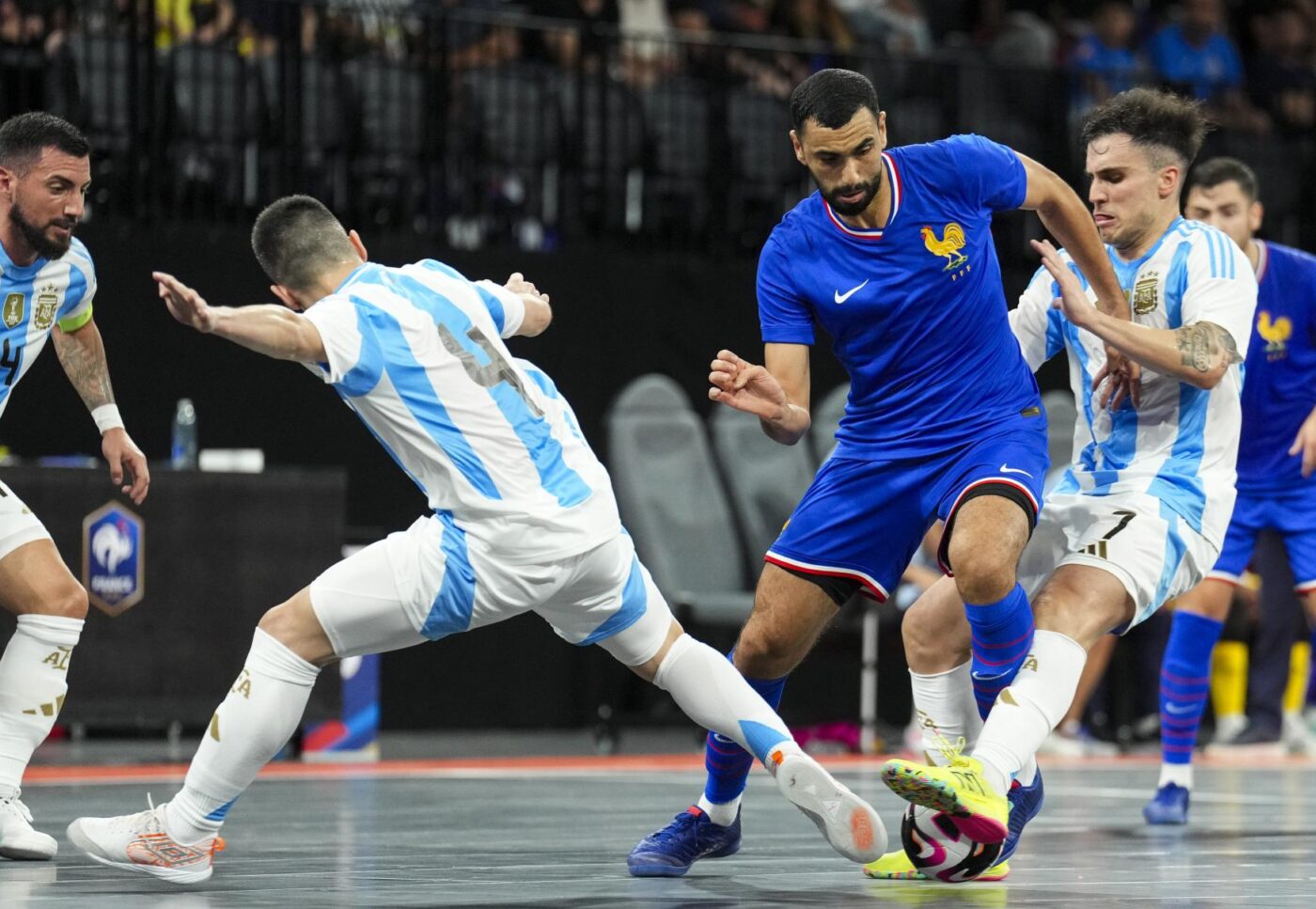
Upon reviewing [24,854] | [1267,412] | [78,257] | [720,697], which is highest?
[78,257]

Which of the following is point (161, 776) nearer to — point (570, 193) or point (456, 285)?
point (456, 285)

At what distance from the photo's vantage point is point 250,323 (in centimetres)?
436

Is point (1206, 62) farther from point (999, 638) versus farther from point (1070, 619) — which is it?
point (999, 638)

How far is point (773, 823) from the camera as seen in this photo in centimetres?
670

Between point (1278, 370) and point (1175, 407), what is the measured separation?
2499mm

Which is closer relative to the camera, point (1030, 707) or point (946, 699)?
point (1030, 707)

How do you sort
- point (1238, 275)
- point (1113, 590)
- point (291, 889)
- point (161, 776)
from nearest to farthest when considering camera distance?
point (291, 889) → point (1113, 590) → point (1238, 275) → point (161, 776)

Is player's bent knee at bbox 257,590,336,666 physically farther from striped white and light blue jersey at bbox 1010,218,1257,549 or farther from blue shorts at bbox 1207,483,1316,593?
blue shorts at bbox 1207,483,1316,593

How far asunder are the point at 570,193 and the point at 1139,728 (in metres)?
4.27

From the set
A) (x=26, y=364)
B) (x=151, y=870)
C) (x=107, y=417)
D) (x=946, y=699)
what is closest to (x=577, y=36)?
(x=107, y=417)

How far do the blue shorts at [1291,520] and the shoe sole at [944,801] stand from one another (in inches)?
129

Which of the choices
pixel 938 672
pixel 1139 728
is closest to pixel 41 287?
pixel 938 672

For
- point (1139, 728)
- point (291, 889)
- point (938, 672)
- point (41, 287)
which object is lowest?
point (1139, 728)

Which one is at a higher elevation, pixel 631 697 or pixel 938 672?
pixel 938 672
